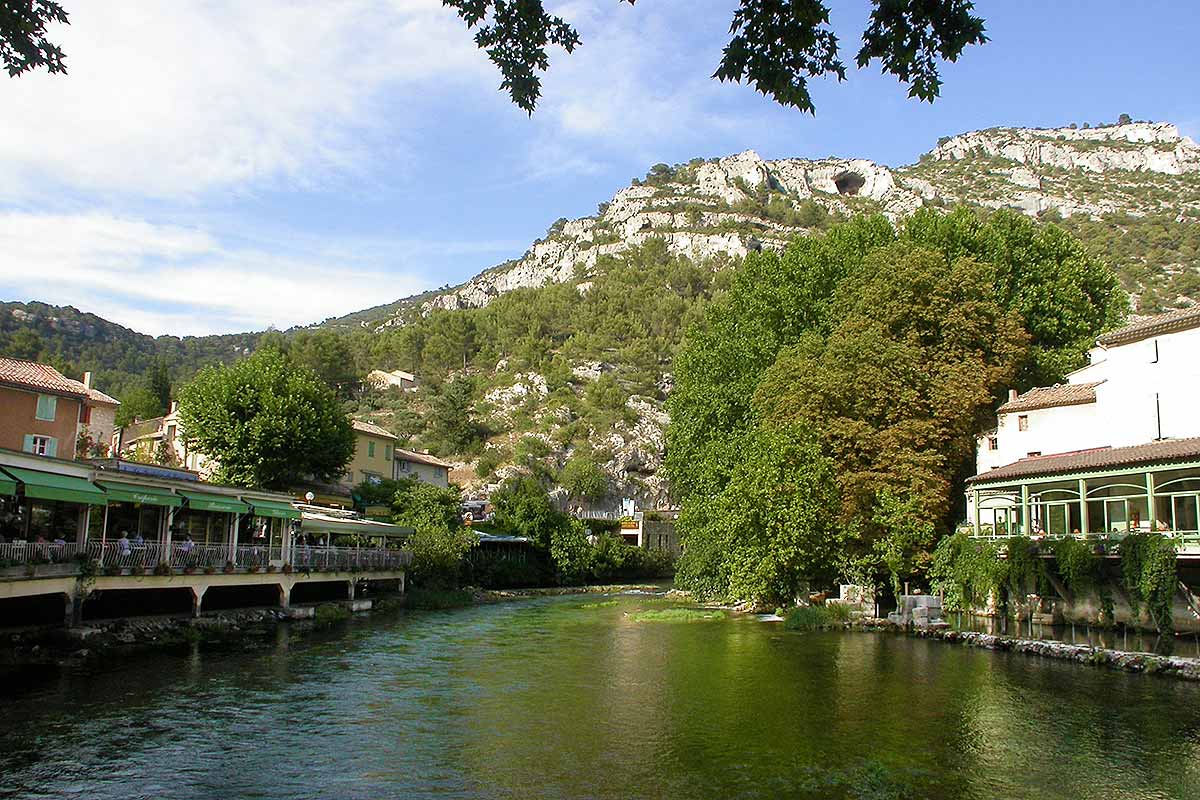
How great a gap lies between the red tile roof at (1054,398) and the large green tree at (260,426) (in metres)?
34.0

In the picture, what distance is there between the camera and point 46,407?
3625cm

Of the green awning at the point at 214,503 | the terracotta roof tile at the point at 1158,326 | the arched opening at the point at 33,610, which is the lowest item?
the arched opening at the point at 33,610

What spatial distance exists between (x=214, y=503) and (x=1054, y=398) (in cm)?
3066

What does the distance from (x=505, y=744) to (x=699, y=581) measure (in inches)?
1185

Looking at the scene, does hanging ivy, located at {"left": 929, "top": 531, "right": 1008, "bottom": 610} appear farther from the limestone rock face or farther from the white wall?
the limestone rock face

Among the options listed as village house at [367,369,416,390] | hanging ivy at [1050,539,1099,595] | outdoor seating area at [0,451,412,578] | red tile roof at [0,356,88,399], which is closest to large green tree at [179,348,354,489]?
red tile roof at [0,356,88,399]

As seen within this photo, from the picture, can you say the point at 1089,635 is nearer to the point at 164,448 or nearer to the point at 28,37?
the point at 28,37

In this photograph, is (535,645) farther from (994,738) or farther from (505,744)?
(994,738)

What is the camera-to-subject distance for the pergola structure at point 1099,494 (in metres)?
24.5

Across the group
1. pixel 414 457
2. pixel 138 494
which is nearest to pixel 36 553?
pixel 138 494

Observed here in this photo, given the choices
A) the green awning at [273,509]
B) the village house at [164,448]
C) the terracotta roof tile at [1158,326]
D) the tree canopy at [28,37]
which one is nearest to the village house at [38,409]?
the green awning at [273,509]

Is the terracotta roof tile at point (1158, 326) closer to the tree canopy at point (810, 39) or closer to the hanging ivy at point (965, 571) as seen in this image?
the hanging ivy at point (965, 571)

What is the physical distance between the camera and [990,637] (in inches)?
982

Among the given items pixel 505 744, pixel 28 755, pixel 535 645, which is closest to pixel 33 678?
pixel 28 755
